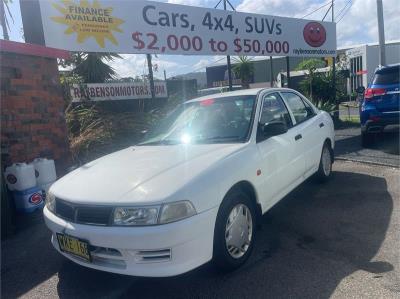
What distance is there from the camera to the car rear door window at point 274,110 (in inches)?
162

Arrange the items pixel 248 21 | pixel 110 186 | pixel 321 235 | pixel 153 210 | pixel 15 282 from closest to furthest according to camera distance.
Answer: pixel 153 210
pixel 110 186
pixel 15 282
pixel 321 235
pixel 248 21

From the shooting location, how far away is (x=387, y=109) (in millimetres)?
7180

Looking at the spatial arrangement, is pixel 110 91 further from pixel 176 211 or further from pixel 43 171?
pixel 176 211

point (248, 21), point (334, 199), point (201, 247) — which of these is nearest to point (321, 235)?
point (334, 199)

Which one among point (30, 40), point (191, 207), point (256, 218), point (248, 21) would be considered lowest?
point (256, 218)

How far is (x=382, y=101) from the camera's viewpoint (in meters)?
7.23

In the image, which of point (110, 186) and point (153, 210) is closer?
point (153, 210)

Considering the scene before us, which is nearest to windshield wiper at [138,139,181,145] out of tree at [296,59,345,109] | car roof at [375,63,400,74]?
car roof at [375,63,400,74]

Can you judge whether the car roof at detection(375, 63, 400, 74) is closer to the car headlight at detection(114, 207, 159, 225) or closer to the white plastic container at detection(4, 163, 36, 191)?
the car headlight at detection(114, 207, 159, 225)

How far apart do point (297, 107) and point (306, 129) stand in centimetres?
37

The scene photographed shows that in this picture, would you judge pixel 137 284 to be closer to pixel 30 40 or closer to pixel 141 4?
pixel 30 40

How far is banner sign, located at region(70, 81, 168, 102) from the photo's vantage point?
27.8 feet

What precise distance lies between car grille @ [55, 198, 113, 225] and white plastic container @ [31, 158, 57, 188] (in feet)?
7.36

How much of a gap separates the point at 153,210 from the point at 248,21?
781cm
